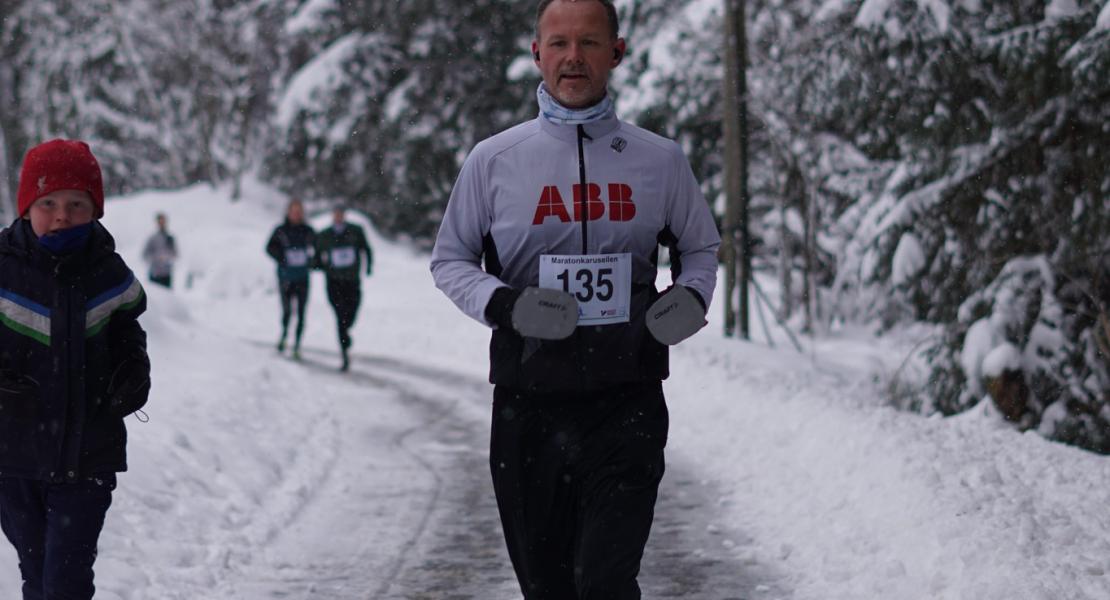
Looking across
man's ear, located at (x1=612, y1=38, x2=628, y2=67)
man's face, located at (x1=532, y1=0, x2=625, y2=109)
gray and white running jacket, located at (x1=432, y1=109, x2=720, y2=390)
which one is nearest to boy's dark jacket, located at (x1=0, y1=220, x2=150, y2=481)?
gray and white running jacket, located at (x1=432, y1=109, x2=720, y2=390)

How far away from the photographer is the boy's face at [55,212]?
361 cm

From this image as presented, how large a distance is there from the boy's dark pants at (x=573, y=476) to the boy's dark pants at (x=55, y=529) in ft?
4.17

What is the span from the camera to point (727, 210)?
57.2ft

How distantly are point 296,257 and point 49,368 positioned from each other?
1190cm

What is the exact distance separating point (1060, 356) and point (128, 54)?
40.4 meters

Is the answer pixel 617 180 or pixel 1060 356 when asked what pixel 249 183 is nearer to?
pixel 1060 356

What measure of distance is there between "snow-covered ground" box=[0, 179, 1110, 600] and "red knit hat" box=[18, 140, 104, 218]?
1841 millimetres

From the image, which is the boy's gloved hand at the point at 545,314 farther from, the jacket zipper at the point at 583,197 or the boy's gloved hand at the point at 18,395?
the boy's gloved hand at the point at 18,395

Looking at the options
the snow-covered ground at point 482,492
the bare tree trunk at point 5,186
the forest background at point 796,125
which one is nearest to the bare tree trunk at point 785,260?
the forest background at point 796,125

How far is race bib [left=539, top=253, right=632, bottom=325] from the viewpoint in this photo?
3.31 metres

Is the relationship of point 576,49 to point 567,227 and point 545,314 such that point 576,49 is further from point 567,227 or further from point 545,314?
point 545,314

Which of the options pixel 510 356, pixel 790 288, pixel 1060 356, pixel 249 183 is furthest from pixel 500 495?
pixel 249 183

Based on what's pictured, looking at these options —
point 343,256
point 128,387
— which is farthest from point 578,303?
point 343,256

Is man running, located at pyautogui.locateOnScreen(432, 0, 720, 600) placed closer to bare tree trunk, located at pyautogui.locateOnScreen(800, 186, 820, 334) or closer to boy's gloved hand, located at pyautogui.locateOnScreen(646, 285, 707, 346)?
boy's gloved hand, located at pyautogui.locateOnScreen(646, 285, 707, 346)
